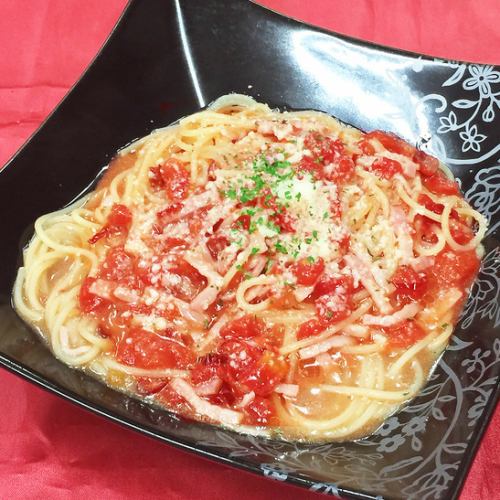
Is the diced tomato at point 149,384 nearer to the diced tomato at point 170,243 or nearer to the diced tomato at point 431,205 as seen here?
the diced tomato at point 170,243

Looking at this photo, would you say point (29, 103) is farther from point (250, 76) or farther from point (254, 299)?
point (254, 299)

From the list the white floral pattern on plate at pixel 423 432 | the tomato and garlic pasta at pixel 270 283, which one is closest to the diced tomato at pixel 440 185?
the tomato and garlic pasta at pixel 270 283

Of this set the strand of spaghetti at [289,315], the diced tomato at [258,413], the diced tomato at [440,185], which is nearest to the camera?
the diced tomato at [258,413]

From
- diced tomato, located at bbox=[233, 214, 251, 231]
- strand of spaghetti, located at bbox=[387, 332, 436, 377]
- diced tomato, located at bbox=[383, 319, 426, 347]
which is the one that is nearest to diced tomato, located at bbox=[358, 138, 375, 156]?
diced tomato, located at bbox=[233, 214, 251, 231]

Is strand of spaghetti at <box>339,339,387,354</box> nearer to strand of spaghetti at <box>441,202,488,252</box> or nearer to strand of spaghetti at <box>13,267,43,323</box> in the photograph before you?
strand of spaghetti at <box>441,202,488,252</box>

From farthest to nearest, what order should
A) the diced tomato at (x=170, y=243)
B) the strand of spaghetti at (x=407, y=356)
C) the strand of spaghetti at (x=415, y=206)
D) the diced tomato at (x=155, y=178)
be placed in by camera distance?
1. the diced tomato at (x=155, y=178)
2. the strand of spaghetti at (x=415, y=206)
3. the diced tomato at (x=170, y=243)
4. the strand of spaghetti at (x=407, y=356)

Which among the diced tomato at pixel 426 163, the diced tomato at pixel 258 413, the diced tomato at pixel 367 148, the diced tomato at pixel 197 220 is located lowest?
the diced tomato at pixel 258 413

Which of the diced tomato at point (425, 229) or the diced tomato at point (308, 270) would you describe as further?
the diced tomato at point (425, 229)
